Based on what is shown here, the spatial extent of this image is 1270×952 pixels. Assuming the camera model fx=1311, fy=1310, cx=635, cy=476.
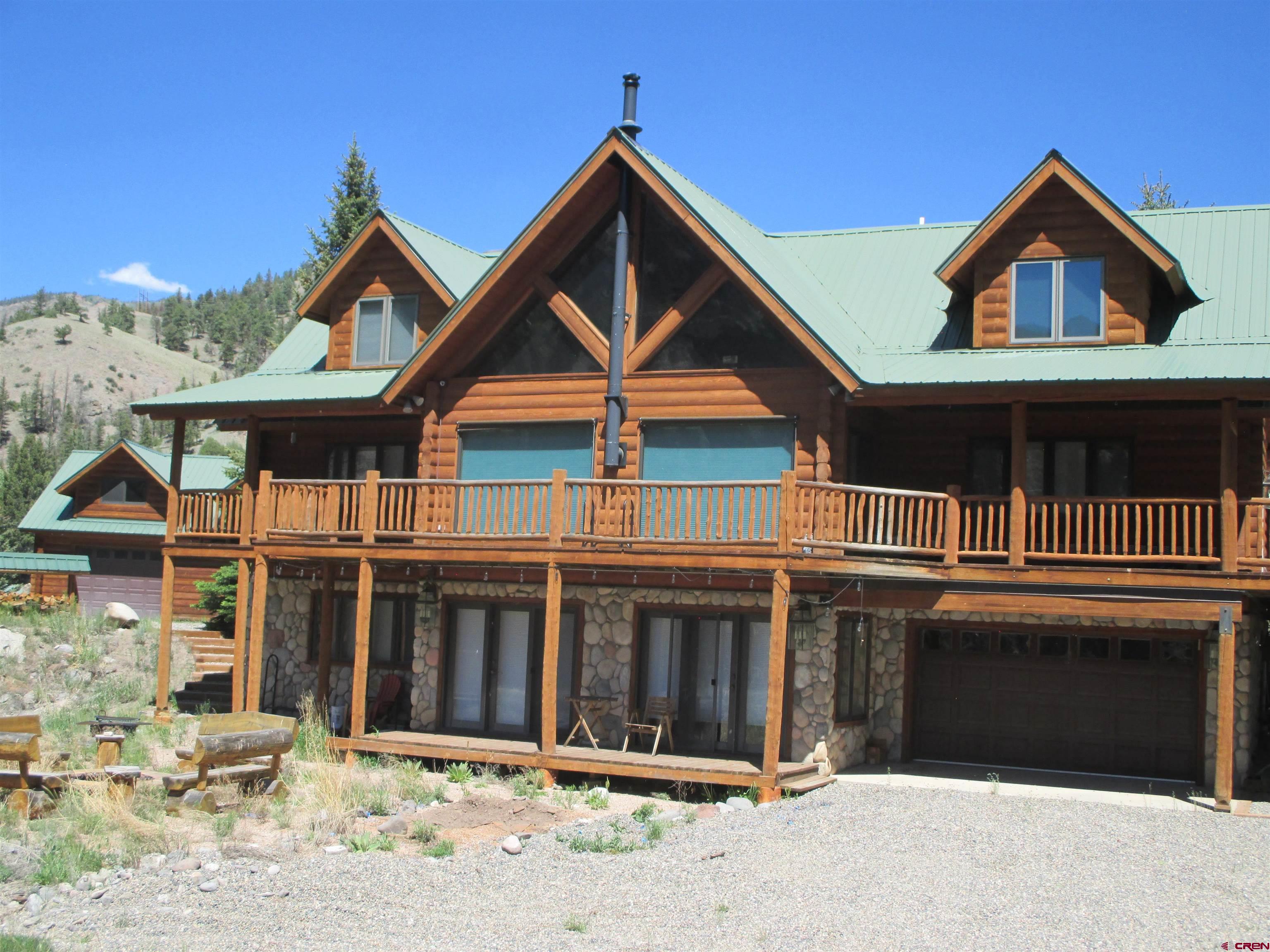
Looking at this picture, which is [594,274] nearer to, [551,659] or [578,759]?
[551,659]

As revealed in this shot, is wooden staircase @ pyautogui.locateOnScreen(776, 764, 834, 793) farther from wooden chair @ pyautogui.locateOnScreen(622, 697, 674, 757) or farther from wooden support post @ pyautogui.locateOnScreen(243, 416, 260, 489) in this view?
wooden support post @ pyautogui.locateOnScreen(243, 416, 260, 489)

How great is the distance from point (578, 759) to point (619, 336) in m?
6.06

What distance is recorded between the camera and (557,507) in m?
17.3

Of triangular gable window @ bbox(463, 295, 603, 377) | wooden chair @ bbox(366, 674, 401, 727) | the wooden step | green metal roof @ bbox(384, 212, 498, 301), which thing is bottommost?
the wooden step

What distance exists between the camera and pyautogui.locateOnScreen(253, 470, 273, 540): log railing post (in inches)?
774

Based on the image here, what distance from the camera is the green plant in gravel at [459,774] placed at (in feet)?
56.3

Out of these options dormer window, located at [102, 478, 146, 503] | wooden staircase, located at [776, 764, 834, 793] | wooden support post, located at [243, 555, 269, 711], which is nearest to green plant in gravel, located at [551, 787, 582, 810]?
wooden staircase, located at [776, 764, 834, 793]

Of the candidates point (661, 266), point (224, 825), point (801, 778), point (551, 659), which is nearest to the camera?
point (224, 825)

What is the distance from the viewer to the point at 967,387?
16766 mm

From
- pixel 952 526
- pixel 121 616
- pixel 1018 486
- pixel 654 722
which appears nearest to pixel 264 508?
pixel 654 722

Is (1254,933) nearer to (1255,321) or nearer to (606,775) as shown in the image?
(606,775)

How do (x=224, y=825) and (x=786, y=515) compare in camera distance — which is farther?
(x=786, y=515)

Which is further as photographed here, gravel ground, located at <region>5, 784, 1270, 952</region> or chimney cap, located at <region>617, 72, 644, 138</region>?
chimney cap, located at <region>617, 72, 644, 138</region>

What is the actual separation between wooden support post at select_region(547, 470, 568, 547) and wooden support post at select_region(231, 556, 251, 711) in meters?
6.75
